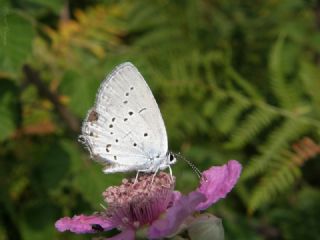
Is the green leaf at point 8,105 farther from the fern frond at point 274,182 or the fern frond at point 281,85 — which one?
the fern frond at point 281,85

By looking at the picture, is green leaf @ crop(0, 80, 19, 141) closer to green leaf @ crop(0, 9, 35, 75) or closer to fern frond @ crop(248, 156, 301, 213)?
green leaf @ crop(0, 9, 35, 75)

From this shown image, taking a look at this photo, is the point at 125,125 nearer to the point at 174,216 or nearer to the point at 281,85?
Answer: the point at 174,216

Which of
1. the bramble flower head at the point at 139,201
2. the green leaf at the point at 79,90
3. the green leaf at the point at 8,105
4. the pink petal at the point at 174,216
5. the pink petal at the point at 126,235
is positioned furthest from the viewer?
the green leaf at the point at 79,90

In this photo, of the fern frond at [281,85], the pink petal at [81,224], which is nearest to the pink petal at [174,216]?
the pink petal at [81,224]

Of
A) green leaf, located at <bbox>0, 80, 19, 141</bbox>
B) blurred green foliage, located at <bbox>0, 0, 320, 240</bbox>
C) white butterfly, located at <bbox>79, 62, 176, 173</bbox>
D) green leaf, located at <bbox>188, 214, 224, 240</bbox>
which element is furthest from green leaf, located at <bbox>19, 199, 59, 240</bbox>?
green leaf, located at <bbox>188, 214, 224, 240</bbox>

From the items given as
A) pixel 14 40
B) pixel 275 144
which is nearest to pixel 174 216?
pixel 14 40

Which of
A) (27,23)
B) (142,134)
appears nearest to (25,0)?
(27,23)
